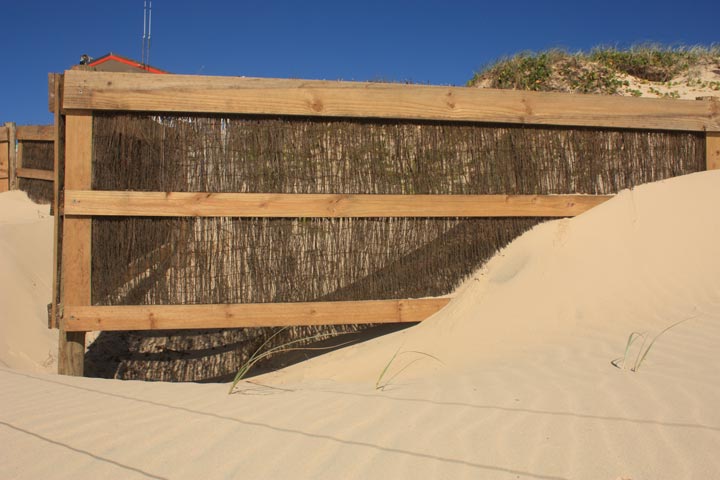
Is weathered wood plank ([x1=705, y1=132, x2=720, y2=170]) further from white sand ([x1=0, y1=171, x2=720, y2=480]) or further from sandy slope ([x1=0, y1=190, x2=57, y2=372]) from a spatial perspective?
sandy slope ([x1=0, y1=190, x2=57, y2=372])

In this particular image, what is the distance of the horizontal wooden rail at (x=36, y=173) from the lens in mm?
11798

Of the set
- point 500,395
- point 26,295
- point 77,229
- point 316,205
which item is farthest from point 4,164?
point 500,395

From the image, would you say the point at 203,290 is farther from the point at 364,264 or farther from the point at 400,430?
the point at 400,430

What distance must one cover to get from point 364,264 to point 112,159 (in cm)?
244

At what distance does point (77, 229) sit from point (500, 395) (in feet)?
12.2

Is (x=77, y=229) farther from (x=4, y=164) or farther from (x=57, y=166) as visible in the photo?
(x=4, y=164)

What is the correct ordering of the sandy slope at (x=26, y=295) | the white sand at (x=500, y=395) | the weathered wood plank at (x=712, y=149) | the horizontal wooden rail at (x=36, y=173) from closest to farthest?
1. the white sand at (x=500, y=395)
2. the weathered wood plank at (x=712, y=149)
3. the sandy slope at (x=26, y=295)
4. the horizontal wooden rail at (x=36, y=173)

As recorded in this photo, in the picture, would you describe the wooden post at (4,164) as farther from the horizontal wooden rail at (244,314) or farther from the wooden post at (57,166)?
the horizontal wooden rail at (244,314)

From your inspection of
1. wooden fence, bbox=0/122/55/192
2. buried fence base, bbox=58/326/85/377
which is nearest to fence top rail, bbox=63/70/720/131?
buried fence base, bbox=58/326/85/377

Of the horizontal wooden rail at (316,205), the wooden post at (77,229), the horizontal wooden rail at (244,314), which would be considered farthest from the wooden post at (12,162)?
the horizontal wooden rail at (244,314)

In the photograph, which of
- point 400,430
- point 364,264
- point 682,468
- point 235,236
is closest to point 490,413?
point 400,430

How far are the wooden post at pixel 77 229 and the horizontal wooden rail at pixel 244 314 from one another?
15 centimetres

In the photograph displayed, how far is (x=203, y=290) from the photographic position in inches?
190

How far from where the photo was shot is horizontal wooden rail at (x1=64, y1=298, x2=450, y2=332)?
4.65 metres
